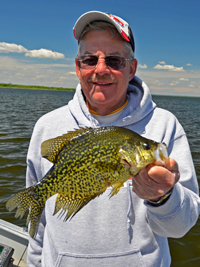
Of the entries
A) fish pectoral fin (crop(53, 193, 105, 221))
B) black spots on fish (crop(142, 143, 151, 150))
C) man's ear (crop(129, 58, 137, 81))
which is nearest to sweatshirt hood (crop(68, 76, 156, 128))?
man's ear (crop(129, 58, 137, 81))

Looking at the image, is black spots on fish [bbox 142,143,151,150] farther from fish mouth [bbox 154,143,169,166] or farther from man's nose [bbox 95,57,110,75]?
man's nose [bbox 95,57,110,75]

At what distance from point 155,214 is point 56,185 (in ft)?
3.51

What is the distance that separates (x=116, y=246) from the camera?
8.98 ft

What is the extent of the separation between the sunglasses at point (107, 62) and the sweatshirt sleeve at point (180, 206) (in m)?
1.15

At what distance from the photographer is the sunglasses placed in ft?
9.13

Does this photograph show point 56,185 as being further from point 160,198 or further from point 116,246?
point 116,246

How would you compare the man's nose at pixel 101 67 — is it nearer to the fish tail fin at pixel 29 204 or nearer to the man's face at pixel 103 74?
the man's face at pixel 103 74

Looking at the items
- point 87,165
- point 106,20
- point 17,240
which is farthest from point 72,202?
point 17,240

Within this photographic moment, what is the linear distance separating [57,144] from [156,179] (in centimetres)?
98

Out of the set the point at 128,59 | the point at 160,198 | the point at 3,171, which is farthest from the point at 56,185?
the point at 3,171

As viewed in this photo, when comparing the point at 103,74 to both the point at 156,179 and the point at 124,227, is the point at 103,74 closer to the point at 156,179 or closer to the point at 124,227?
the point at 156,179

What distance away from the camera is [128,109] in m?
3.12

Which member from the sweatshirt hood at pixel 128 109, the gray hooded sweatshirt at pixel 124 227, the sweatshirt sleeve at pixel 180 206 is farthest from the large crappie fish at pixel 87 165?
the sweatshirt hood at pixel 128 109

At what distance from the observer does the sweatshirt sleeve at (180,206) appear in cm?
231
